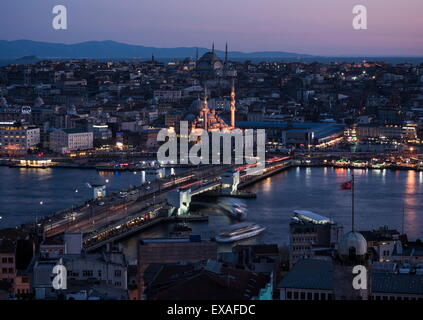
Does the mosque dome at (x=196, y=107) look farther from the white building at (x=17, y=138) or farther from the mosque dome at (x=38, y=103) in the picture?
the white building at (x=17, y=138)

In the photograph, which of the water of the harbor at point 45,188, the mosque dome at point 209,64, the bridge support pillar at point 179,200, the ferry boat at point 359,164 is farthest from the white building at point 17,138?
the mosque dome at point 209,64

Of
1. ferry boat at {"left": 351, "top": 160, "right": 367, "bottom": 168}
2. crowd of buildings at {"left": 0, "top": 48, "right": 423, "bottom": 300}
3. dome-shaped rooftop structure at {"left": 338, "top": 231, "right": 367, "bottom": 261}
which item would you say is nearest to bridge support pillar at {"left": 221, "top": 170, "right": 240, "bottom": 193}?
crowd of buildings at {"left": 0, "top": 48, "right": 423, "bottom": 300}

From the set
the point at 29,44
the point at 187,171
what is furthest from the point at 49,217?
the point at 29,44

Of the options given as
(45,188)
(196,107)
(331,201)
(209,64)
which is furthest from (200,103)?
(209,64)

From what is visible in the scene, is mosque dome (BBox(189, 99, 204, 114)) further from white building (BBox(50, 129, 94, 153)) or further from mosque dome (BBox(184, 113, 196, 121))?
white building (BBox(50, 129, 94, 153))

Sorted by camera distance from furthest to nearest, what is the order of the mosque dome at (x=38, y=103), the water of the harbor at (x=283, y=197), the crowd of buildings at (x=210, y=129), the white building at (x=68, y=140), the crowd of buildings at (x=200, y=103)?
the mosque dome at (x=38, y=103), the crowd of buildings at (x=200, y=103), the white building at (x=68, y=140), the water of the harbor at (x=283, y=197), the crowd of buildings at (x=210, y=129)

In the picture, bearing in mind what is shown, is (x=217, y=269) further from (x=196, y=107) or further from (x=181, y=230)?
(x=196, y=107)
